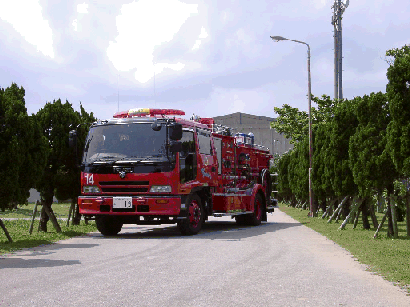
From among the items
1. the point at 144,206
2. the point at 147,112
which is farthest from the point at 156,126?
the point at 144,206

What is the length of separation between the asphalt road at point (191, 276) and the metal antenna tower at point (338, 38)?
3918 centimetres

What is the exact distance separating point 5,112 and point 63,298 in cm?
829

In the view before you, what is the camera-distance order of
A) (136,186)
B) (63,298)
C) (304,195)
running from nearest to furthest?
(63,298) < (136,186) < (304,195)

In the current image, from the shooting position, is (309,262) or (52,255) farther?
(52,255)

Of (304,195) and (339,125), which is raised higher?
(339,125)

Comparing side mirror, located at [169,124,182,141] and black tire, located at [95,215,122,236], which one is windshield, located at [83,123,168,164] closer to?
side mirror, located at [169,124,182,141]

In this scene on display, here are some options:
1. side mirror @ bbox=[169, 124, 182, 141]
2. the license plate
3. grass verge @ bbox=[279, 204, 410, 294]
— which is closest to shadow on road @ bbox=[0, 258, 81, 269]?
the license plate

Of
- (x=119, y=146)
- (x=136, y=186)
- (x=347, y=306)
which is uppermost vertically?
(x=119, y=146)

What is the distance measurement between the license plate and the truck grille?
22cm

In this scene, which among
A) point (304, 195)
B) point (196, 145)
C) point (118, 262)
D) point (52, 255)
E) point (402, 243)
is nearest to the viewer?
point (118, 262)

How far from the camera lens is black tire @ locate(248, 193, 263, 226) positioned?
23.0 metres

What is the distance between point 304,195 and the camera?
117 ft

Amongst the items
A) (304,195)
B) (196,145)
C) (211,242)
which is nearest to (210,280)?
(211,242)

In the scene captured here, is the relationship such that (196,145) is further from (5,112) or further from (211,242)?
(5,112)
